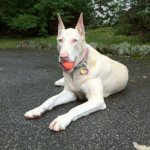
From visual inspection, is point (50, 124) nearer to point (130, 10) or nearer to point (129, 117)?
point (129, 117)

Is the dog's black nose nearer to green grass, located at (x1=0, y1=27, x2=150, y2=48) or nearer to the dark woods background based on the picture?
green grass, located at (x1=0, y1=27, x2=150, y2=48)

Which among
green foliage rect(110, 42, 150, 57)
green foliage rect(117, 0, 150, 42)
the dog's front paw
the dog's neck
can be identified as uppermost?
the dog's neck

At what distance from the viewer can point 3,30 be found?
17078 millimetres

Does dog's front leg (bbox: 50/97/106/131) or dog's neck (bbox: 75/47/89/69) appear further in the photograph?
dog's neck (bbox: 75/47/89/69)

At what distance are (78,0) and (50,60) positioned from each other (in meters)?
7.10

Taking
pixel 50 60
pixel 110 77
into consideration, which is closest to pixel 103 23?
pixel 50 60

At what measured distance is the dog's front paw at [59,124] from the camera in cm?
403

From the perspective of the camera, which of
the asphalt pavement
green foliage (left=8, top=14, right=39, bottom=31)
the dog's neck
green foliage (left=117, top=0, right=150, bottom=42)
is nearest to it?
the asphalt pavement

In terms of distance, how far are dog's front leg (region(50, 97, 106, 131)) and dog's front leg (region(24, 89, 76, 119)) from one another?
405mm

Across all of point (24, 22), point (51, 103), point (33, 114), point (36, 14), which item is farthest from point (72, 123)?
point (36, 14)

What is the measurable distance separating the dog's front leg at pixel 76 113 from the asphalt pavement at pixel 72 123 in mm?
55

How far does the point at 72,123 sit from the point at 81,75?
2.70 ft

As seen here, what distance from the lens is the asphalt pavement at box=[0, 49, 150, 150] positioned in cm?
376

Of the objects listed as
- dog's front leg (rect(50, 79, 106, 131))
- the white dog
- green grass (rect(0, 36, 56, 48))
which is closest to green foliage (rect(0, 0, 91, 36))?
green grass (rect(0, 36, 56, 48))
